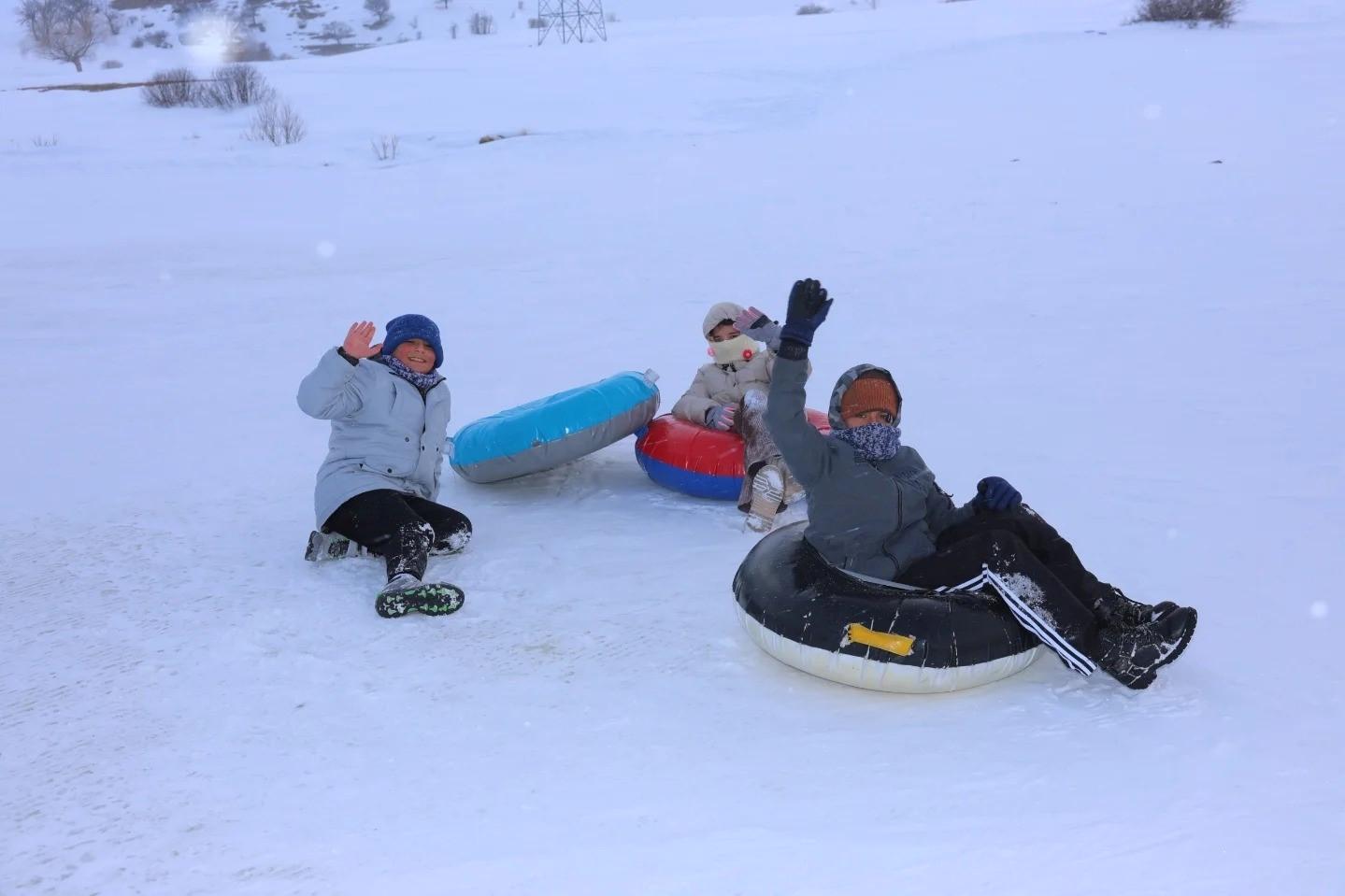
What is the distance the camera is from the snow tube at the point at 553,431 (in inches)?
210

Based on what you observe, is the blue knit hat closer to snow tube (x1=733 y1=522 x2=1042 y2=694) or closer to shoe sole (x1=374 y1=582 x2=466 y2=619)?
shoe sole (x1=374 y1=582 x2=466 y2=619)

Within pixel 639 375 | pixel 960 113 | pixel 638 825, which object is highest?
pixel 960 113

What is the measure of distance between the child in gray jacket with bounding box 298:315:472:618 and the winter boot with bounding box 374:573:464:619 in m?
0.06

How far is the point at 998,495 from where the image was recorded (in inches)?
152

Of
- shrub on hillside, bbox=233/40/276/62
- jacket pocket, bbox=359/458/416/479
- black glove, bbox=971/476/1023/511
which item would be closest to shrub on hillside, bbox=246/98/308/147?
jacket pocket, bbox=359/458/416/479

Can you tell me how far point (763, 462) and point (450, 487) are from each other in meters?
1.64

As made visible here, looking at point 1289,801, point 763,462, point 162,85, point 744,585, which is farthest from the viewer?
point 162,85

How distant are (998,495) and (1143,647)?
2.16ft

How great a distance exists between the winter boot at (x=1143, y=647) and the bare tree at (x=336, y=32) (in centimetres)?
4294

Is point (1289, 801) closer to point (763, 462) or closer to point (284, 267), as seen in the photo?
point (763, 462)

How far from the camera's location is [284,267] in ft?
36.2

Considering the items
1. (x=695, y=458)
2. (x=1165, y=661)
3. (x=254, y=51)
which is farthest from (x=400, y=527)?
(x=254, y=51)

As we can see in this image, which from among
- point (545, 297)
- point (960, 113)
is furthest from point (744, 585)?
Result: point (960, 113)

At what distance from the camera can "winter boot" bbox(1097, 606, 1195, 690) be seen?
3486 millimetres
